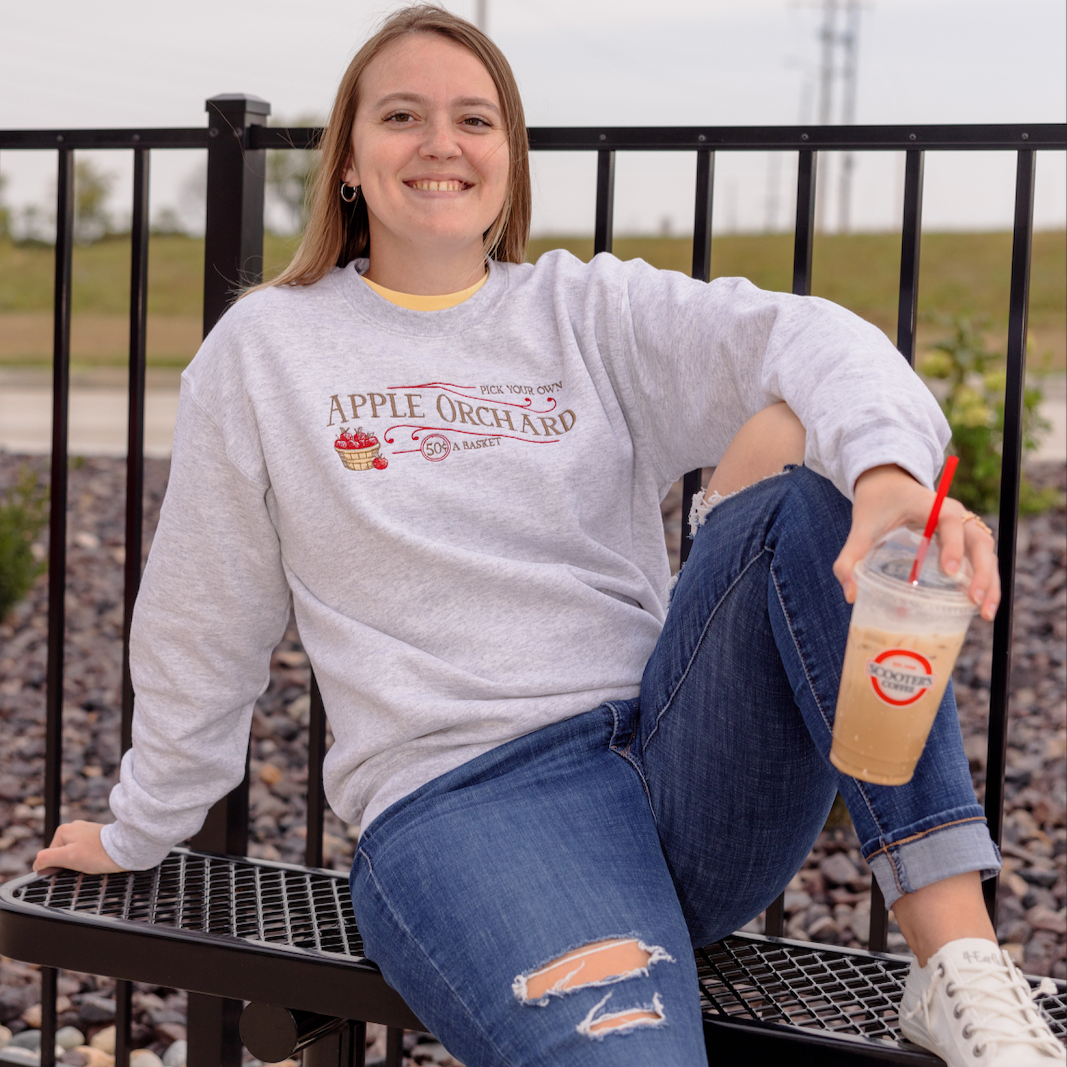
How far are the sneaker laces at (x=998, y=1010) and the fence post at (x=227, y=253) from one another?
115 cm

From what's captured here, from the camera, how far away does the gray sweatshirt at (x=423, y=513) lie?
5.10ft

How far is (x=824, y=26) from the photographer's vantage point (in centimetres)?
2831

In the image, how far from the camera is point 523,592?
1.58 m

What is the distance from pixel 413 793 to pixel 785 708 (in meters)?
0.46

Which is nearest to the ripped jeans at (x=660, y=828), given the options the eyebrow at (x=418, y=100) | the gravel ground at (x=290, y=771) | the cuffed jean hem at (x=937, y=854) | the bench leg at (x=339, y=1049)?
the cuffed jean hem at (x=937, y=854)

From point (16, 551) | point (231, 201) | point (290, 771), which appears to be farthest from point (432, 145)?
point (16, 551)

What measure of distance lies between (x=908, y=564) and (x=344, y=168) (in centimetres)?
105

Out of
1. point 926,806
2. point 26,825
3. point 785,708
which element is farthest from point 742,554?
point 26,825

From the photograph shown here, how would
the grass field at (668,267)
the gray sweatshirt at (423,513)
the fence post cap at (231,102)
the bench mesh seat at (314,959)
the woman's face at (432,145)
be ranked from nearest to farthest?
the bench mesh seat at (314,959) → the gray sweatshirt at (423,513) → the woman's face at (432,145) → the fence post cap at (231,102) → the grass field at (668,267)

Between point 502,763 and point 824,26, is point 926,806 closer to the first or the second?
point 502,763

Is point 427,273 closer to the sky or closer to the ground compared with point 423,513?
closer to the sky

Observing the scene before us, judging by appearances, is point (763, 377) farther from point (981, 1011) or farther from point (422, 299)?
point (981, 1011)

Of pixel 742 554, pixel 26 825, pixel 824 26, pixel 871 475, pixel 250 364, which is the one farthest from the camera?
pixel 824 26

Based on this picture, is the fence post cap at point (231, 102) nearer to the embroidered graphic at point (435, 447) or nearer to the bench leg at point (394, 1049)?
the embroidered graphic at point (435, 447)
